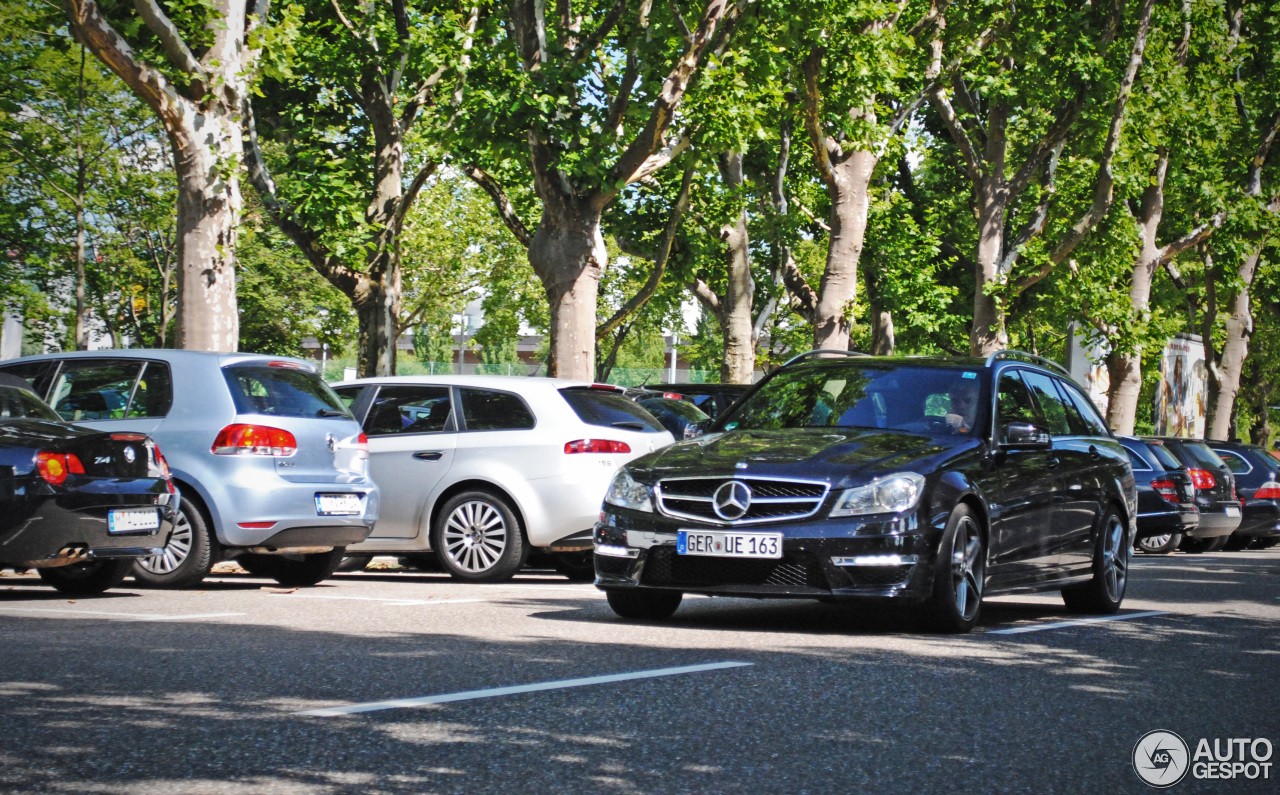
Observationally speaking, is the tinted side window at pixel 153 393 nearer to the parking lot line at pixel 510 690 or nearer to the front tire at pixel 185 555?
the front tire at pixel 185 555

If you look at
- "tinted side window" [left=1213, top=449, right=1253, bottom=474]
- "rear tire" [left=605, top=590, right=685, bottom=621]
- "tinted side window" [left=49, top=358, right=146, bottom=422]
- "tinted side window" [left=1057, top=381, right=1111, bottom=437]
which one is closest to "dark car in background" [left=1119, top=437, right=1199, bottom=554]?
"tinted side window" [left=1213, top=449, right=1253, bottom=474]

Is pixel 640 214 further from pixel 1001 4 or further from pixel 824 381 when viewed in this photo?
pixel 824 381

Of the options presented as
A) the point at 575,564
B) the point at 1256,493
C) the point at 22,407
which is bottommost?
the point at 575,564

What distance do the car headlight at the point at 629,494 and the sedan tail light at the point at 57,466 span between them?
3423 millimetres

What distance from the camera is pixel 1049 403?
1075 cm

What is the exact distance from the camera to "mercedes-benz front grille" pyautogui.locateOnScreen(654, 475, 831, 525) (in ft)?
27.1

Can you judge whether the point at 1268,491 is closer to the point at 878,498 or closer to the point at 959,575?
the point at 959,575

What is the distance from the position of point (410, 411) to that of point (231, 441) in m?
2.54

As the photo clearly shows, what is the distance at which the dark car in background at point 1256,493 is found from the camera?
23.6 metres

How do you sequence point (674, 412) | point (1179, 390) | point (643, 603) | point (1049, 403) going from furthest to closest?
point (1179, 390), point (674, 412), point (1049, 403), point (643, 603)

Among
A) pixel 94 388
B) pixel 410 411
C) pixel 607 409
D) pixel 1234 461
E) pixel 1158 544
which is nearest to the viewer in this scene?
pixel 94 388

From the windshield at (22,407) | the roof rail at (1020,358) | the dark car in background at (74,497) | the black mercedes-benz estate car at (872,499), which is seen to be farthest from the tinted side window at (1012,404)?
the windshield at (22,407)

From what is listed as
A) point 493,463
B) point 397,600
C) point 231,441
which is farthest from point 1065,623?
point 231,441

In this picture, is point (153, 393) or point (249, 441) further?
point (153, 393)
